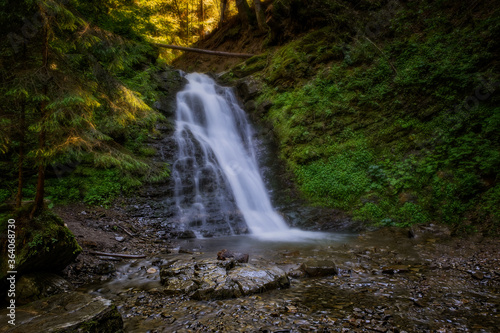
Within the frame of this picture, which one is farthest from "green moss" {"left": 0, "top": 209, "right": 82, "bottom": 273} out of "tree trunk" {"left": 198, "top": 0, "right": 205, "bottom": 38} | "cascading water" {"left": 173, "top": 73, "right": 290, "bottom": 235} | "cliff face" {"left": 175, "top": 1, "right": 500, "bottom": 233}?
"tree trunk" {"left": 198, "top": 0, "right": 205, "bottom": 38}

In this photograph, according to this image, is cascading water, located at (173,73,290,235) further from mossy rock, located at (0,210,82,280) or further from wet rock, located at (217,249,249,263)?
mossy rock, located at (0,210,82,280)

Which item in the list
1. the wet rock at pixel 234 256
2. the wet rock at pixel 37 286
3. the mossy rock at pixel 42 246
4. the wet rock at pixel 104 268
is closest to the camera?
the wet rock at pixel 37 286

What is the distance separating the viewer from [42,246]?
3.71 meters

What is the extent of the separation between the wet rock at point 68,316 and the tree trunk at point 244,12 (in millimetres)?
20082

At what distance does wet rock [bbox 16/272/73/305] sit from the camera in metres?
3.46

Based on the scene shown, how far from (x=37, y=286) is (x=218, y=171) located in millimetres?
7013

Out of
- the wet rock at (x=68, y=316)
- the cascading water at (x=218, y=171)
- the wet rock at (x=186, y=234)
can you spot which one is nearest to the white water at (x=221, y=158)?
the cascading water at (x=218, y=171)

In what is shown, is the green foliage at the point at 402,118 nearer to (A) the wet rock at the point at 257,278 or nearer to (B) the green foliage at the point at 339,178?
(B) the green foliage at the point at 339,178

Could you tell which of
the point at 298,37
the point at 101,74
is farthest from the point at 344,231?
the point at 298,37

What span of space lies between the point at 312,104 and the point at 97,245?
940cm

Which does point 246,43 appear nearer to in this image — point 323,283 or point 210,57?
point 210,57

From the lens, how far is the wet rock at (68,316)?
2387 millimetres

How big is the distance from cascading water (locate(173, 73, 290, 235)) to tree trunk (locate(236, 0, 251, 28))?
26.0 ft

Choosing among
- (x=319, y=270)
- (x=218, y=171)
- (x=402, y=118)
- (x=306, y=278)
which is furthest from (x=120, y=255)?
(x=402, y=118)
